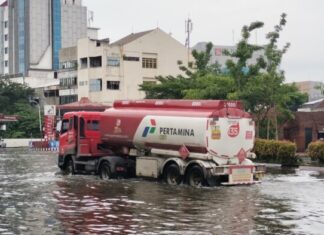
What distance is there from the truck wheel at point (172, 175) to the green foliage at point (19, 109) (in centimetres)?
6259

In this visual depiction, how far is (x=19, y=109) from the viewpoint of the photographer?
8894 cm

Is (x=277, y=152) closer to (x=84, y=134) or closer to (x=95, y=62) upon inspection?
(x=84, y=134)

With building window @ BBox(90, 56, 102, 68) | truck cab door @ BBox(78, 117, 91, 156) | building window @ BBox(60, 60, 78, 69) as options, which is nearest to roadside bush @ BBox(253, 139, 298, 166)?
truck cab door @ BBox(78, 117, 91, 156)

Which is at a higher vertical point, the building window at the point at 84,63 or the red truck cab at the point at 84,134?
the building window at the point at 84,63

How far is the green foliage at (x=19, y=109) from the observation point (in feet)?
278

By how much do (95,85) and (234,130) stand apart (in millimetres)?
58648

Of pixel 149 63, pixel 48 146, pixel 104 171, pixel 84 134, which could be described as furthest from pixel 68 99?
pixel 104 171

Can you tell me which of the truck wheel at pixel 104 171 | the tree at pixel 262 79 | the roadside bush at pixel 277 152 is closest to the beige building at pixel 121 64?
the tree at pixel 262 79

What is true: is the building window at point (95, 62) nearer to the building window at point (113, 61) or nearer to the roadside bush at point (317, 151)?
the building window at point (113, 61)

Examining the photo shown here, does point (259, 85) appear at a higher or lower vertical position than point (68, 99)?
lower

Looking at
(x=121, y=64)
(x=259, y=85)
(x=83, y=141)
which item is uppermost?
(x=121, y=64)

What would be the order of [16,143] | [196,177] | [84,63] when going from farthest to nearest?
[84,63]
[16,143]
[196,177]

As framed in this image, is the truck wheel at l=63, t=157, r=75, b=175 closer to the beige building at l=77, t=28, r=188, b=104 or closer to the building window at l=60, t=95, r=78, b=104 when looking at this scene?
the beige building at l=77, t=28, r=188, b=104

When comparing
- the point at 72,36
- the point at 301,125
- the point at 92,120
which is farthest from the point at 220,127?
the point at 72,36
